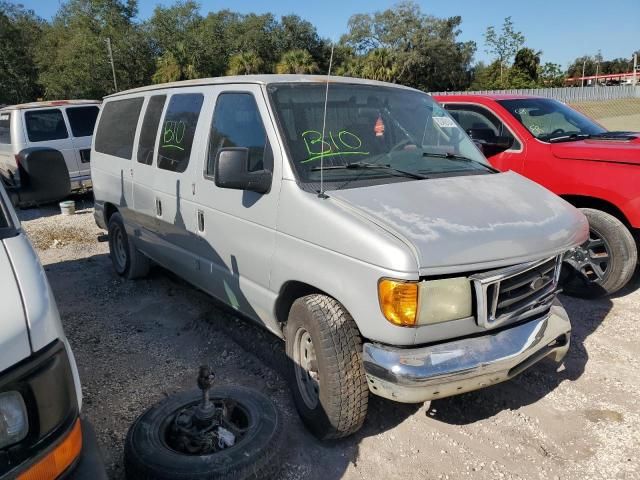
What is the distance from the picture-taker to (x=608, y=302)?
5016 millimetres

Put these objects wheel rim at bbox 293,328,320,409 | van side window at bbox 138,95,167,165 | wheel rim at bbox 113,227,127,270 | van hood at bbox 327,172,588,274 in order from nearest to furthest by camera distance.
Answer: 1. van hood at bbox 327,172,588,274
2. wheel rim at bbox 293,328,320,409
3. van side window at bbox 138,95,167,165
4. wheel rim at bbox 113,227,127,270

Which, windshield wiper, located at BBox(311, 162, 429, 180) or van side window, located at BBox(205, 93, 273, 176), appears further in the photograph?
A: van side window, located at BBox(205, 93, 273, 176)

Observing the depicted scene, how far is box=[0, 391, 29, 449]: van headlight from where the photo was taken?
4.83 feet

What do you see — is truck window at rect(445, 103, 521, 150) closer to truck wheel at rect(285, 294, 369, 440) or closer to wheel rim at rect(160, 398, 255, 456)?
truck wheel at rect(285, 294, 369, 440)

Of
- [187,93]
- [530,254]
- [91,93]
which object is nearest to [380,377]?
[530,254]

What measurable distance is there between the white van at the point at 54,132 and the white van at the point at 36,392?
886 cm

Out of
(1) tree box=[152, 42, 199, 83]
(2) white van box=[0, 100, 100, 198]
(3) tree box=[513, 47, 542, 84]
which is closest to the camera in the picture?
(2) white van box=[0, 100, 100, 198]

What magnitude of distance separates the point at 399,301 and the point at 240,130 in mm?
1749

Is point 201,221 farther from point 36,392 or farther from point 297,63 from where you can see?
point 297,63

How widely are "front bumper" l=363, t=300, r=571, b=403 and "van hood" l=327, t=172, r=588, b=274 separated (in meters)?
0.41

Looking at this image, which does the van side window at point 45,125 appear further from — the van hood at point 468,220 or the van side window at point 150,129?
the van hood at point 468,220

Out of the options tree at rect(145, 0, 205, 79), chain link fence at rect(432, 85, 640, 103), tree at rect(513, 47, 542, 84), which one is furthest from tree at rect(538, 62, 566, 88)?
tree at rect(145, 0, 205, 79)

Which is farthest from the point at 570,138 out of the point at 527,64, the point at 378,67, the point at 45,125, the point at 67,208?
the point at 527,64

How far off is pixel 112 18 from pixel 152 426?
4624 cm
